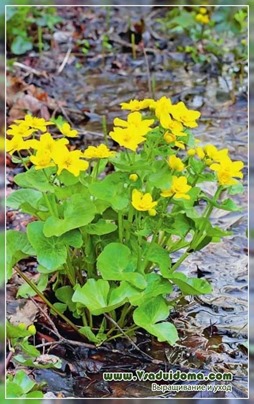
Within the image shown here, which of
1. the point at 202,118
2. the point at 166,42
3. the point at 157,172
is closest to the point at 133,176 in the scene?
the point at 157,172

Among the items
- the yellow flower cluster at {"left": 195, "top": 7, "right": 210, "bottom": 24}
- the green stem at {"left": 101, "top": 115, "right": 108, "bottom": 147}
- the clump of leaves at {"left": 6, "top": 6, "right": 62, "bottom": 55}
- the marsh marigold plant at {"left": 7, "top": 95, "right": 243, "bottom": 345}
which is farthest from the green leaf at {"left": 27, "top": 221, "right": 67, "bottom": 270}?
the yellow flower cluster at {"left": 195, "top": 7, "right": 210, "bottom": 24}

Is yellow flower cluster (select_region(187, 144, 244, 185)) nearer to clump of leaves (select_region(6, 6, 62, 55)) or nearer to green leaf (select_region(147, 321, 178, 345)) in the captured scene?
green leaf (select_region(147, 321, 178, 345))

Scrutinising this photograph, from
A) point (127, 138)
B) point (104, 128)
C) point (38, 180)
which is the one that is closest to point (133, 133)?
point (127, 138)

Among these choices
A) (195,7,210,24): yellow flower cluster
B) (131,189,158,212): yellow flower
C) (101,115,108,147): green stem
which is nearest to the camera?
(131,189,158,212): yellow flower

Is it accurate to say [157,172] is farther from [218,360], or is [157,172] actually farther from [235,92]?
[235,92]

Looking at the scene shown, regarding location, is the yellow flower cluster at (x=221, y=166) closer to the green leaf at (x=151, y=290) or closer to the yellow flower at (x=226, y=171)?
the yellow flower at (x=226, y=171)
